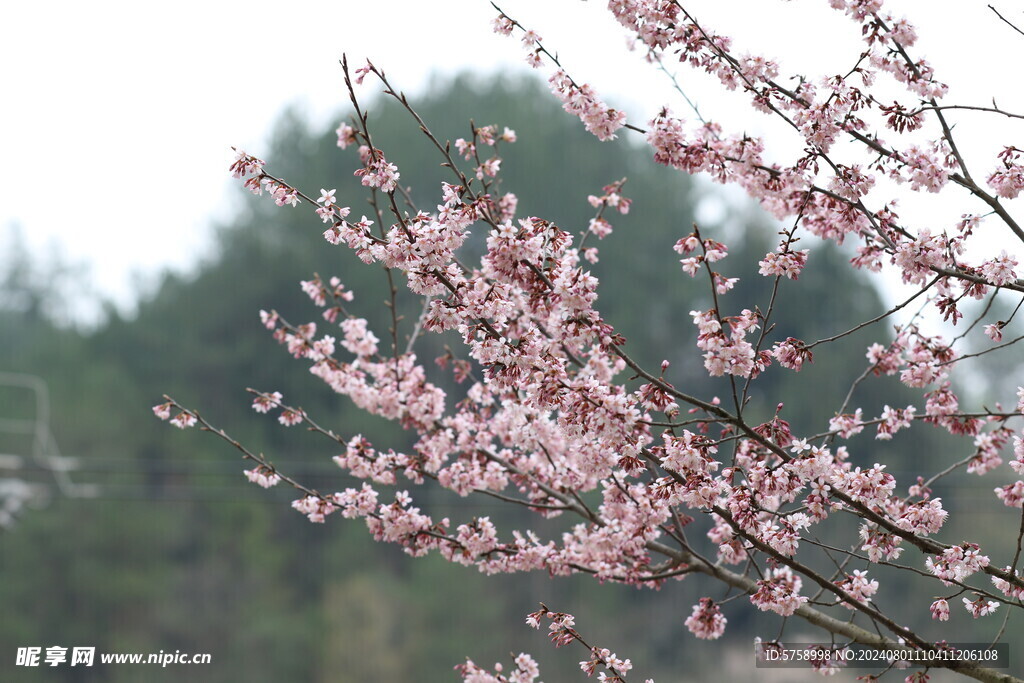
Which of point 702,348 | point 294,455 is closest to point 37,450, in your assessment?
point 294,455

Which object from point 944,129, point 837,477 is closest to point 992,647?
point 837,477

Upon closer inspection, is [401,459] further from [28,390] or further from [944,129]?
[28,390]

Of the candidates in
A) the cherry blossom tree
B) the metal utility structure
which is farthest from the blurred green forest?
the cherry blossom tree

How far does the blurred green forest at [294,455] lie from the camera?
37.6ft

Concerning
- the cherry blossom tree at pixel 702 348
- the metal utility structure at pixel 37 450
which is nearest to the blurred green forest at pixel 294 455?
the metal utility structure at pixel 37 450

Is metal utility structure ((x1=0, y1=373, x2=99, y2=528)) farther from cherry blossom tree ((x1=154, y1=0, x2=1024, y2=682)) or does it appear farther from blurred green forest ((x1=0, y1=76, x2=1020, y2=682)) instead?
cherry blossom tree ((x1=154, y1=0, x2=1024, y2=682))

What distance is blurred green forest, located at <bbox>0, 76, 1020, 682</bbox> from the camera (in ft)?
37.6

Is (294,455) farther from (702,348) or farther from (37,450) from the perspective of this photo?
(702,348)

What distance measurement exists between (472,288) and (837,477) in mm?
596

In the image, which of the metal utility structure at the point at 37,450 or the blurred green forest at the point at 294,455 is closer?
the metal utility structure at the point at 37,450

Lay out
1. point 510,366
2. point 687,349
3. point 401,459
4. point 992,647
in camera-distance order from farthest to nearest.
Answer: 1. point 687,349
2. point 401,459
3. point 992,647
4. point 510,366

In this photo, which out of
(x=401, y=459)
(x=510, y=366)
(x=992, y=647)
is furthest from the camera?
(x=401, y=459)

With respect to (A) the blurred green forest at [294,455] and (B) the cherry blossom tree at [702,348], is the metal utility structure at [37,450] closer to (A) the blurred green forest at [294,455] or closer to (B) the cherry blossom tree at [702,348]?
(A) the blurred green forest at [294,455]

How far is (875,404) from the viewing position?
13859 mm
